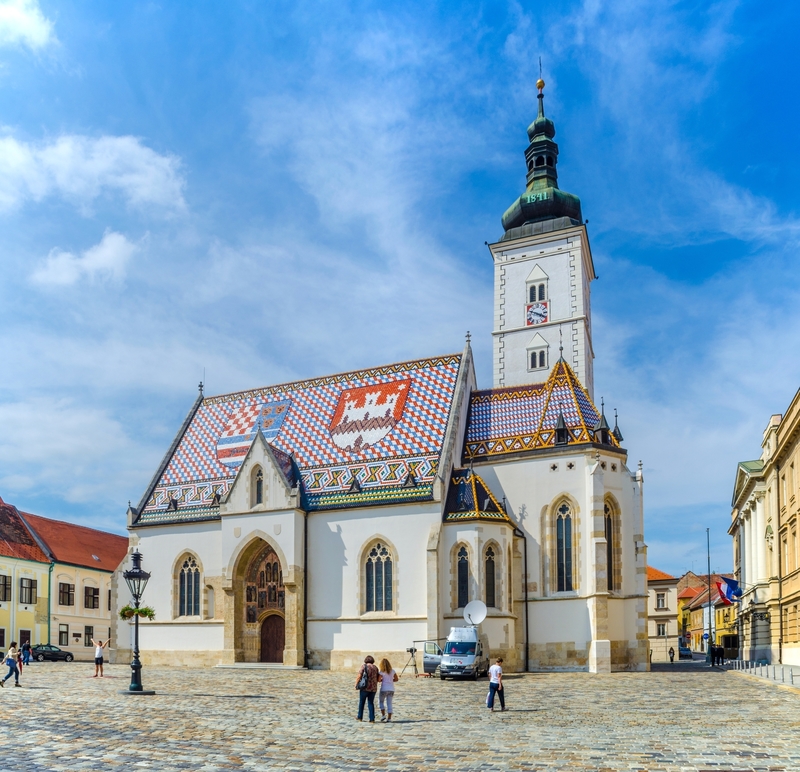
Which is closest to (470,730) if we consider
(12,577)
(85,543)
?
(12,577)

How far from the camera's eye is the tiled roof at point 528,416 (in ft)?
129

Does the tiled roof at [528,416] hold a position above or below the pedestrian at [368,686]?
above

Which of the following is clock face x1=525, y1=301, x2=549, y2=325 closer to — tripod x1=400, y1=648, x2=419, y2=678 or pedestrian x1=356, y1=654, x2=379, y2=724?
tripod x1=400, y1=648, x2=419, y2=678

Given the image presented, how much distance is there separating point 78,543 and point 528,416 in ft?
121

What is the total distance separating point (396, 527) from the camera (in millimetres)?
37750

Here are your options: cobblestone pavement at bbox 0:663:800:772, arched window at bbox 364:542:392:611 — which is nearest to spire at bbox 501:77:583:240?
arched window at bbox 364:542:392:611

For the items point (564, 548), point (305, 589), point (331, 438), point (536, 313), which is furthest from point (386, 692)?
point (536, 313)

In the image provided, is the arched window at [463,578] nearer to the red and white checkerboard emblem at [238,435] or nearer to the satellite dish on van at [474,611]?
the satellite dish on van at [474,611]

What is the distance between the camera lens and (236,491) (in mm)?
40969

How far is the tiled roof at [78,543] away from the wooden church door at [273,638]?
2287 centimetres

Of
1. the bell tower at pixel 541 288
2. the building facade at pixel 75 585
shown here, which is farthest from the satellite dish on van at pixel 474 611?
the building facade at pixel 75 585

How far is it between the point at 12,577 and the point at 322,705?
3856cm

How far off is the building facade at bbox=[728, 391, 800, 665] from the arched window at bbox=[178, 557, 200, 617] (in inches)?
1068

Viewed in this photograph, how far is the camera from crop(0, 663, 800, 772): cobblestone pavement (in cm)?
1225
